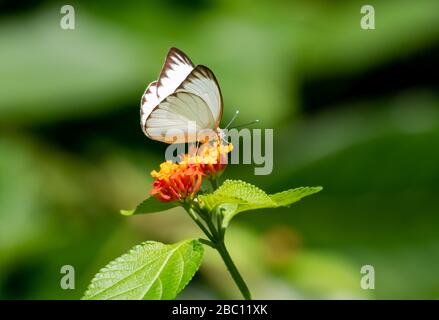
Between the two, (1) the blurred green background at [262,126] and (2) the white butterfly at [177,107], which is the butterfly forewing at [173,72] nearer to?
(2) the white butterfly at [177,107]

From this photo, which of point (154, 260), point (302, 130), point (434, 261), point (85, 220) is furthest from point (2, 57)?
point (154, 260)

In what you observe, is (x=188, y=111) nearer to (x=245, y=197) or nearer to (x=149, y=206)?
(x=149, y=206)

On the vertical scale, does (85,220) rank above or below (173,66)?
below

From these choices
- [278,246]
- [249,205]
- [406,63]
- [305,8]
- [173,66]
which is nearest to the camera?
[249,205]

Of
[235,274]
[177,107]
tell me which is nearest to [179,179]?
[235,274]
